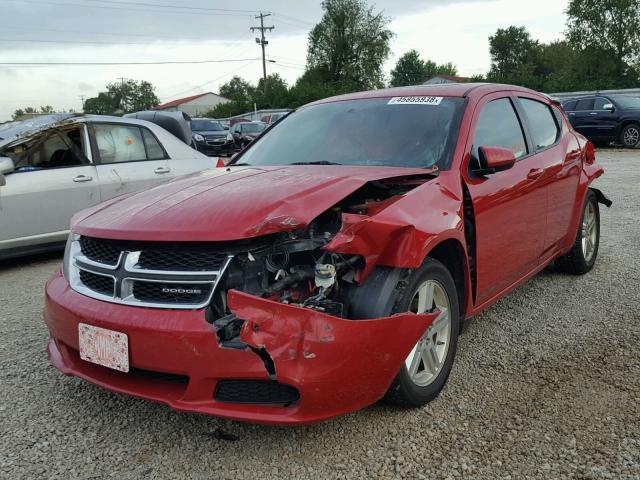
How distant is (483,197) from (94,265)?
2030 millimetres

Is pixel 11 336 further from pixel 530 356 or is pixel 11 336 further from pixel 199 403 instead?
pixel 530 356

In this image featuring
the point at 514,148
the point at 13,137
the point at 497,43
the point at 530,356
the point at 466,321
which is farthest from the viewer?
the point at 497,43

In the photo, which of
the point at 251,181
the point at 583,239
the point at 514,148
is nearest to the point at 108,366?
the point at 251,181

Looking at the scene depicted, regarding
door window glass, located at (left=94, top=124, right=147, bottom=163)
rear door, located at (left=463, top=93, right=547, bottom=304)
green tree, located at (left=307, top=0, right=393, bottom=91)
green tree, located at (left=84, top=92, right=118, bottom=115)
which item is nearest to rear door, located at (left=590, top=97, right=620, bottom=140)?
door window glass, located at (left=94, top=124, right=147, bottom=163)

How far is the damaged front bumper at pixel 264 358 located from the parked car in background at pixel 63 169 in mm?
3480

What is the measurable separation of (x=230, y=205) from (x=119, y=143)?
174 inches

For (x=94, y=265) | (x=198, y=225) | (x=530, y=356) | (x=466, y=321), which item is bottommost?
(x=530, y=356)

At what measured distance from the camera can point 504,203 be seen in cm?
340

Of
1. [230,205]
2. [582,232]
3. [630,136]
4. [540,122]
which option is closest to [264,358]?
[230,205]

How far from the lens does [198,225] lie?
7.80ft

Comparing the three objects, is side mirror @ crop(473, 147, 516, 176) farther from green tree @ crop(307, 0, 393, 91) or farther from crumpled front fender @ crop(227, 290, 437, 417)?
green tree @ crop(307, 0, 393, 91)

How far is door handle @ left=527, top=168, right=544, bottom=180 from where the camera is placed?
12.2ft

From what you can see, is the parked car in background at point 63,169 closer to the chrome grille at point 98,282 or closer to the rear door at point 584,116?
the chrome grille at point 98,282

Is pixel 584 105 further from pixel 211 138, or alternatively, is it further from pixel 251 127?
pixel 251 127
